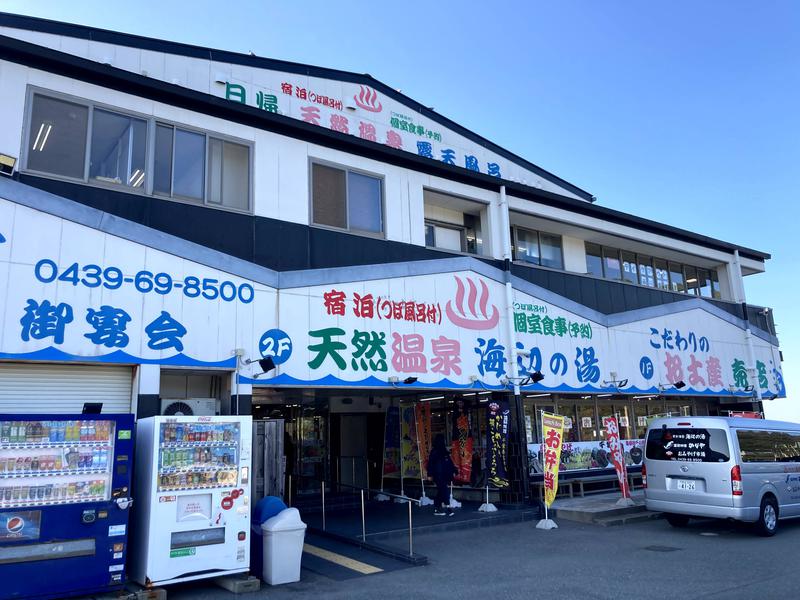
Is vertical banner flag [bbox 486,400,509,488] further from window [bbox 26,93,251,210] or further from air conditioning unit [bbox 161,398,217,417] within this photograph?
window [bbox 26,93,251,210]

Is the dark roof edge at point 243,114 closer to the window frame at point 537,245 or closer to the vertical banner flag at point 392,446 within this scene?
the window frame at point 537,245

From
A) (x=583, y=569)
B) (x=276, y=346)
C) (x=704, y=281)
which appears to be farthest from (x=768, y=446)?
(x=704, y=281)

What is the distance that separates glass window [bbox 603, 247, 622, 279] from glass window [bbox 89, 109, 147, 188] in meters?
14.4

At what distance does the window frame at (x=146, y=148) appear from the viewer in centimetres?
983

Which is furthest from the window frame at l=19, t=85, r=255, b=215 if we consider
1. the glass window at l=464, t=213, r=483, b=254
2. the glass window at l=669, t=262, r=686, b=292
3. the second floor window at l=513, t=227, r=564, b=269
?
the glass window at l=669, t=262, r=686, b=292

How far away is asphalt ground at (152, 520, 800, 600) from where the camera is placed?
7773 millimetres

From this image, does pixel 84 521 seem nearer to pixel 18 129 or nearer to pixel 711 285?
pixel 18 129

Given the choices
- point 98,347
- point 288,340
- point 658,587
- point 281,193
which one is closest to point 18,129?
point 98,347

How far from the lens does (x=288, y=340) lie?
11430 mm

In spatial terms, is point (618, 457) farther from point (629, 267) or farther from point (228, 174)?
point (228, 174)

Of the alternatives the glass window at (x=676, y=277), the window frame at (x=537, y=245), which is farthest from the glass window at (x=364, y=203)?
Result: the glass window at (x=676, y=277)

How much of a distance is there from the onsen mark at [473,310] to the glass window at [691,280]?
36.4 ft

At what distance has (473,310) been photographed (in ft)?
48.0

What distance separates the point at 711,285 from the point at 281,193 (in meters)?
17.9
